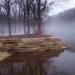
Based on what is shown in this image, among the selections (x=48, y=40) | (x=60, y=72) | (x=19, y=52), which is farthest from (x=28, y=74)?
(x=48, y=40)

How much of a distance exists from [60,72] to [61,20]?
8225cm

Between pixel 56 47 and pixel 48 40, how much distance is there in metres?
1.07

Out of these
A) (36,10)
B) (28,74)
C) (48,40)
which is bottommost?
(28,74)

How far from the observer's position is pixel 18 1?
3803 cm

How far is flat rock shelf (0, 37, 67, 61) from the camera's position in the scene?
22.2 m

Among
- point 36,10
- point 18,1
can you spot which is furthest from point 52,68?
point 18,1

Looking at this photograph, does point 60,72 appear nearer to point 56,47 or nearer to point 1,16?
point 56,47

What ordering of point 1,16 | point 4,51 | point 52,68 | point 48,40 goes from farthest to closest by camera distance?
point 1,16
point 48,40
point 4,51
point 52,68

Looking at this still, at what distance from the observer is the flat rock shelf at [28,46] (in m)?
22.2

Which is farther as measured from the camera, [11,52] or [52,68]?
[11,52]

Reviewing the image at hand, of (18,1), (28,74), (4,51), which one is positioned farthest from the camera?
(18,1)

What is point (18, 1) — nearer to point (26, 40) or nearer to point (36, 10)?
point (36, 10)

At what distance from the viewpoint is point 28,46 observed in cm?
2283

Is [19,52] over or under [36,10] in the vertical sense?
under
